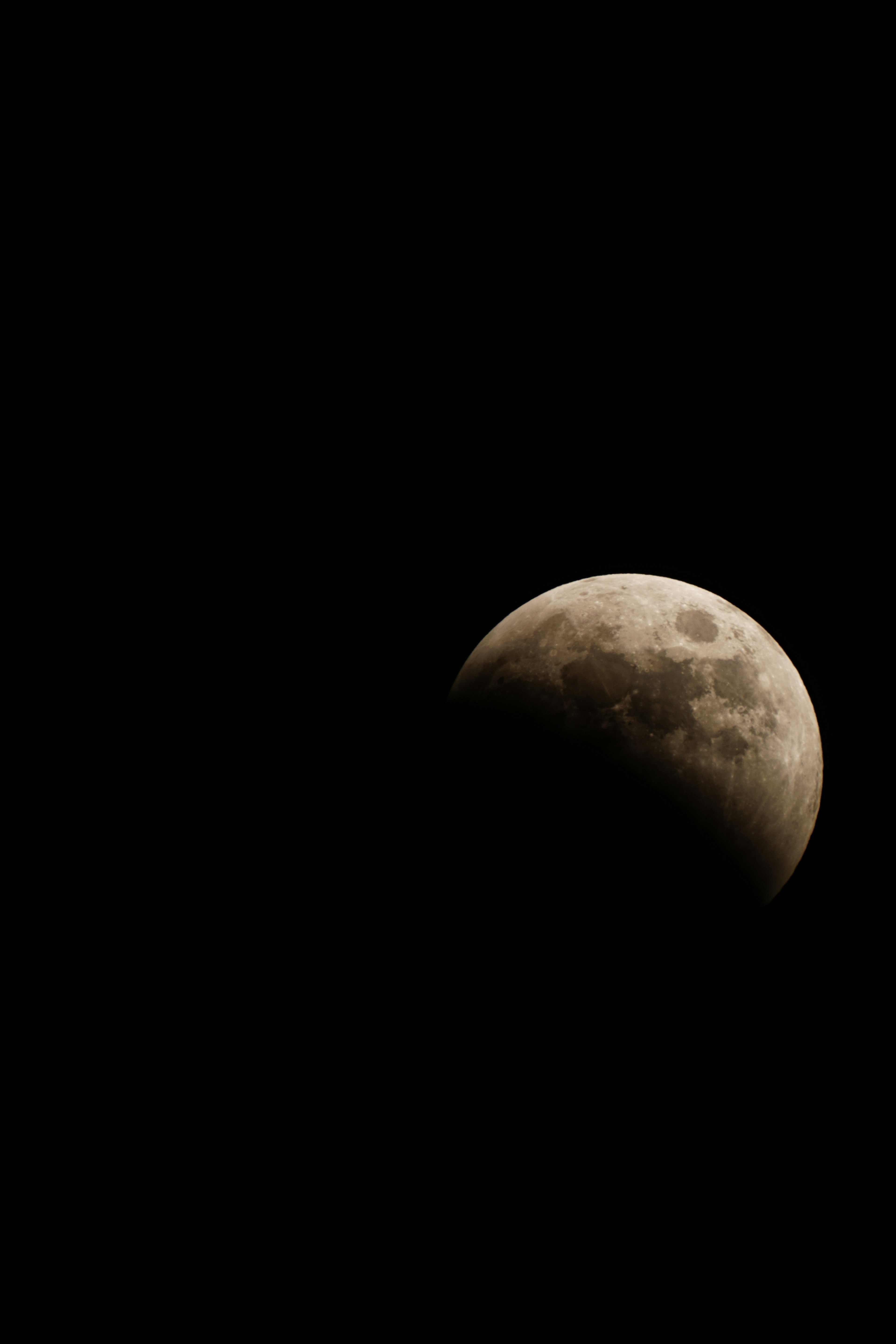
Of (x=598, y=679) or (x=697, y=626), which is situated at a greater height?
(x=697, y=626)

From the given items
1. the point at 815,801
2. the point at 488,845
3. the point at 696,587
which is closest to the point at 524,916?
the point at 488,845

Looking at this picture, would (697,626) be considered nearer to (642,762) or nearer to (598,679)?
(598,679)

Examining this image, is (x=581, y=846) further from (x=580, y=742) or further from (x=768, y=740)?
(x=768, y=740)

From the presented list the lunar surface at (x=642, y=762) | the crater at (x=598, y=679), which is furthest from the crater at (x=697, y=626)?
the crater at (x=598, y=679)

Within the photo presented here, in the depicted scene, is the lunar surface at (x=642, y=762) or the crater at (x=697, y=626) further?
the crater at (x=697, y=626)

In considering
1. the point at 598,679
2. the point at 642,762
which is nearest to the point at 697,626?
the point at 598,679

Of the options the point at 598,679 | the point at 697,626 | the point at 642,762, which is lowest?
the point at 642,762

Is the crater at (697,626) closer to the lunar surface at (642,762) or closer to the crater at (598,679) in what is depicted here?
the lunar surface at (642,762)

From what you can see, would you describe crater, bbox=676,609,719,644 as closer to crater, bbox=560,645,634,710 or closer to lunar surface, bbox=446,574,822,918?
lunar surface, bbox=446,574,822,918
